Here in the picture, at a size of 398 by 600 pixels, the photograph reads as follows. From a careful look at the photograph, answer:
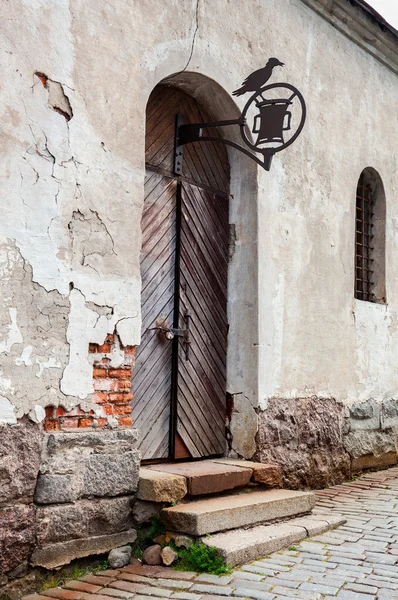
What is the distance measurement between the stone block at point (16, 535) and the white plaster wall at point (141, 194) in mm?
529

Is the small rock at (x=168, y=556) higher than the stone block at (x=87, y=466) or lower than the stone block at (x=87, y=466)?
lower

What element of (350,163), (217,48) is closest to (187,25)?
(217,48)

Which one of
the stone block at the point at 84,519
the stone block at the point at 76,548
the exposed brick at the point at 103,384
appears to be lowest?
the stone block at the point at 76,548

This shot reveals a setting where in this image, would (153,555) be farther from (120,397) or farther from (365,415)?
(365,415)

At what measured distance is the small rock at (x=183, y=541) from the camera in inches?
163

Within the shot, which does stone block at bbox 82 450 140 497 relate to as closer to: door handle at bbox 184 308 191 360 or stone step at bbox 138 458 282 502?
stone step at bbox 138 458 282 502

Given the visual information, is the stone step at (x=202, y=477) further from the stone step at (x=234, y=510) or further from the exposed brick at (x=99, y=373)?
the exposed brick at (x=99, y=373)

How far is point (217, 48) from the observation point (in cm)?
553

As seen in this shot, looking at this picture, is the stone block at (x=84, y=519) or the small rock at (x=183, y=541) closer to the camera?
the stone block at (x=84, y=519)

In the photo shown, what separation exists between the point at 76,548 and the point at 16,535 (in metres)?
0.44

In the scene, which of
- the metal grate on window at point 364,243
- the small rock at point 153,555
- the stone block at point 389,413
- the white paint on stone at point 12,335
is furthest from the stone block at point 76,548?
the metal grate on window at point 364,243

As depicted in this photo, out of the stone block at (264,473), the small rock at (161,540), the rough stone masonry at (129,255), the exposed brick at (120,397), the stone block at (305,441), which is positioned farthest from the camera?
the stone block at (305,441)

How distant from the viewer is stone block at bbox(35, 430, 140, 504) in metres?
3.89

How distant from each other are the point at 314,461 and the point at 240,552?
2.42m
